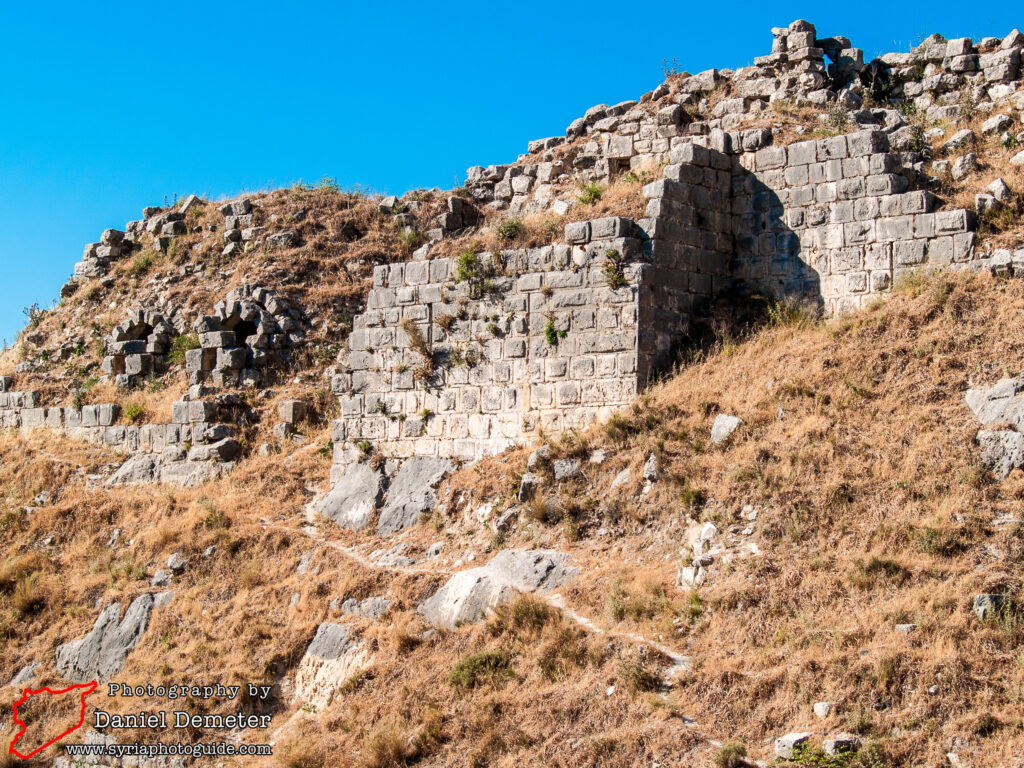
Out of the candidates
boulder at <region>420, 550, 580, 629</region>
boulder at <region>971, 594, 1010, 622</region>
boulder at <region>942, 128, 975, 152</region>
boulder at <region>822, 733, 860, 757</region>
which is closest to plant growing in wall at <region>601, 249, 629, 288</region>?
boulder at <region>420, 550, 580, 629</region>

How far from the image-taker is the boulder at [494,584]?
10188 mm

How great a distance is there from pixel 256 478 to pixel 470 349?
4.21m

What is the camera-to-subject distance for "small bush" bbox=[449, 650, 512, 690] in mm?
9072

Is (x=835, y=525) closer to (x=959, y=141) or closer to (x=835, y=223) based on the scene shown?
(x=835, y=223)

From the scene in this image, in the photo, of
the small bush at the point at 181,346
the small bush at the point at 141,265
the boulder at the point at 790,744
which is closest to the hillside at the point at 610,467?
the boulder at the point at 790,744

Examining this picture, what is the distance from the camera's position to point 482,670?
9203 millimetres

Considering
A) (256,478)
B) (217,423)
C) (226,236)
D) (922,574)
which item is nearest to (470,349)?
(256,478)

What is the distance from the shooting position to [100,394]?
1866 centimetres

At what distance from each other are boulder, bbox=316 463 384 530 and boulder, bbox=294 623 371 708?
2.30 m

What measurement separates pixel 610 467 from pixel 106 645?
6.71 metres

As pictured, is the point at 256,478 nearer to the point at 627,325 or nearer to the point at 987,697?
the point at 627,325

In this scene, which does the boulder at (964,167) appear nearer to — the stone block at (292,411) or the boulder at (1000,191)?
the boulder at (1000,191)

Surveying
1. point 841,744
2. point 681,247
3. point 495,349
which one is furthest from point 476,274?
point 841,744

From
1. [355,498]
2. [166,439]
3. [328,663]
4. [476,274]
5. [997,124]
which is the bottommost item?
[328,663]
